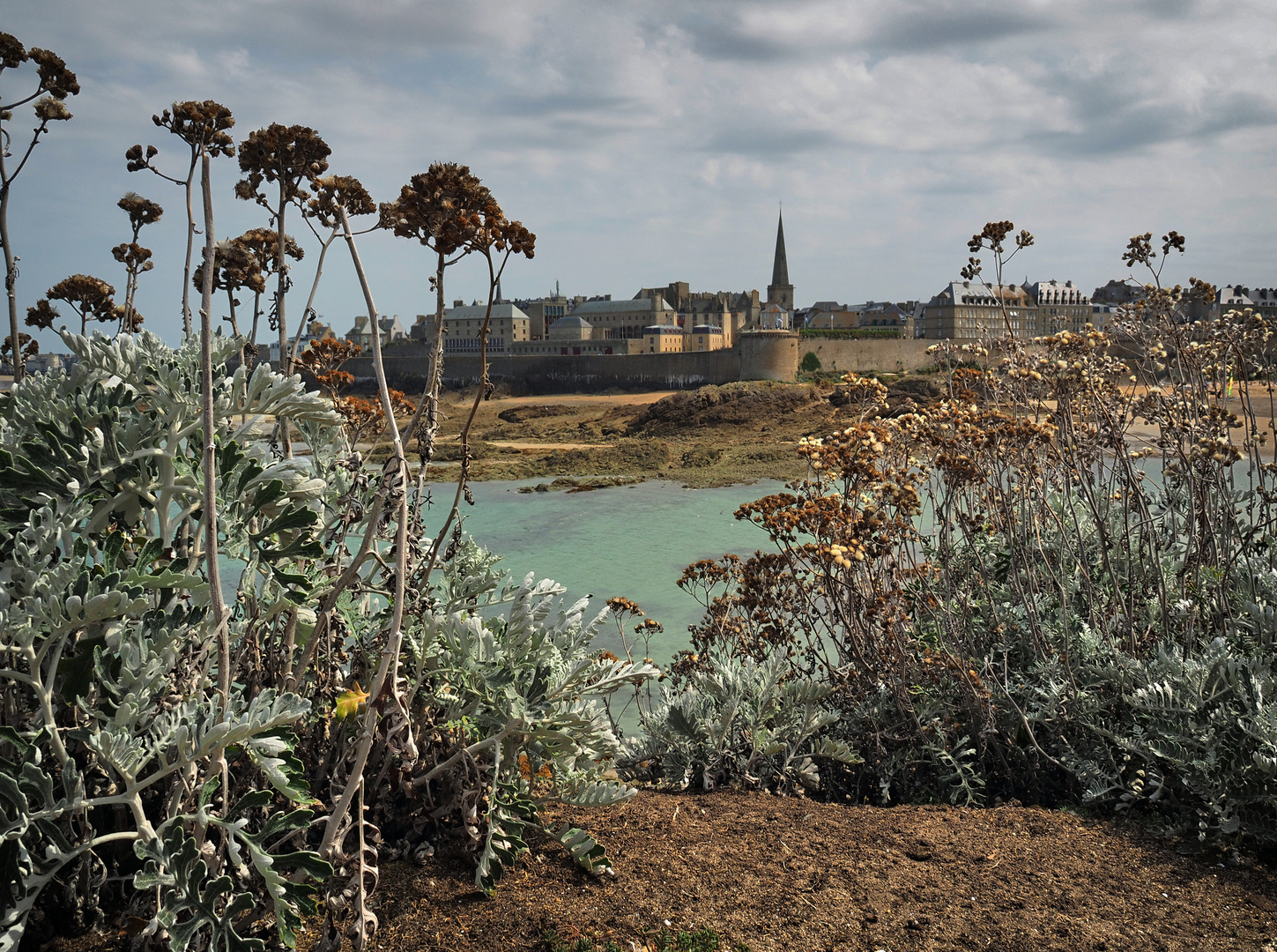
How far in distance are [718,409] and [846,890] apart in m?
35.7

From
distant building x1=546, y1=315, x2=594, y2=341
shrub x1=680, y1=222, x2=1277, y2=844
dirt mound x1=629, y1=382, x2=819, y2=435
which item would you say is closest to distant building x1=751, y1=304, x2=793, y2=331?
distant building x1=546, y1=315, x2=594, y2=341

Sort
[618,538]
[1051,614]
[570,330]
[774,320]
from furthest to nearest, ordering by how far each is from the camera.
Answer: [570,330], [774,320], [618,538], [1051,614]

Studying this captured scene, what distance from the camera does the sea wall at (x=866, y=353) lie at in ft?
200

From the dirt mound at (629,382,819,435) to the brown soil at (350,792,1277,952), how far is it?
33523 mm

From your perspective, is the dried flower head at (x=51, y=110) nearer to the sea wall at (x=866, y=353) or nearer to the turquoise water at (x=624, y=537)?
the turquoise water at (x=624, y=537)

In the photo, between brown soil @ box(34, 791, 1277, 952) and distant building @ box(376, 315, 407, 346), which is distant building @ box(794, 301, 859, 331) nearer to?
distant building @ box(376, 315, 407, 346)

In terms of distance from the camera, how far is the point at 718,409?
37969 millimetres

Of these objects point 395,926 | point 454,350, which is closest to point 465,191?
point 395,926

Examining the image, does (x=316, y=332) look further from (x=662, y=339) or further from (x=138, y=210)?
(x=662, y=339)

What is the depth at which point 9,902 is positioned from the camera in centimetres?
205

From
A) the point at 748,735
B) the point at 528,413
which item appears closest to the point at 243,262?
the point at 748,735

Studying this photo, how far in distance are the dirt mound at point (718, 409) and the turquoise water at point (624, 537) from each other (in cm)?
1203

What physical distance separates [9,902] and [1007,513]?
3782 mm

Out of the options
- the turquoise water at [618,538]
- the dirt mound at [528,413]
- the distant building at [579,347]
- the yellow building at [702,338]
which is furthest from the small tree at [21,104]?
the yellow building at [702,338]
